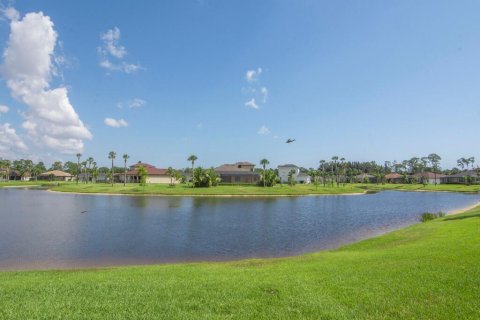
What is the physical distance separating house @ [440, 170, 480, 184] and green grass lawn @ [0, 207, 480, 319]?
136397 millimetres

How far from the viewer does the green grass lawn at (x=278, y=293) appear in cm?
771

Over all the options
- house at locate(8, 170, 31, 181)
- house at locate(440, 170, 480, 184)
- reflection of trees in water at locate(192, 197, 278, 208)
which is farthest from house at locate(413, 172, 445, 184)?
house at locate(8, 170, 31, 181)

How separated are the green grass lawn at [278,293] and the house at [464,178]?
13640 centimetres

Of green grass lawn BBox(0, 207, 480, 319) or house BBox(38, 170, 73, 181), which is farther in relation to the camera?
house BBox(38, 170, 73, 181)

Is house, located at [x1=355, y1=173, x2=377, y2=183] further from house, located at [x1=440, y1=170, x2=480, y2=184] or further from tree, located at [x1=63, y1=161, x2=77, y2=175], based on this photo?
tree, located at [x1=63, y1=161, x2=77, y2=175]

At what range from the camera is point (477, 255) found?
11.5 metres

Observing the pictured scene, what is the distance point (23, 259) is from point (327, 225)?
27.5 m

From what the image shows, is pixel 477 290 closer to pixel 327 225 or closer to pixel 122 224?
pixel 327 225

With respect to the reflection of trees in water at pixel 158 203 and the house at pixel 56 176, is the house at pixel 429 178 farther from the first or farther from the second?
the house at pixel 56 176

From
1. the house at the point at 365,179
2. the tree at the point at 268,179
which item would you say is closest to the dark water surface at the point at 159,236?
the tree at the point at 268,179

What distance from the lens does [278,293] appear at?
30.1ft

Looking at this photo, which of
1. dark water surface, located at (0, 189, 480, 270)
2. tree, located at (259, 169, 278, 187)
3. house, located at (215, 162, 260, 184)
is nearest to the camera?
dark water surface, located at (0, 189, 480, 270)

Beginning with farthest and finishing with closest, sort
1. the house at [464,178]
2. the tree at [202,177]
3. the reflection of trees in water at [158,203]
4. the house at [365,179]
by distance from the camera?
1. the house at [365,179]
2. the house at [464,178]
3. the tree at [202,177]
4. the reflection of trees in water at [158,203]

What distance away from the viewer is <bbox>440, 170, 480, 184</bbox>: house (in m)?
122
